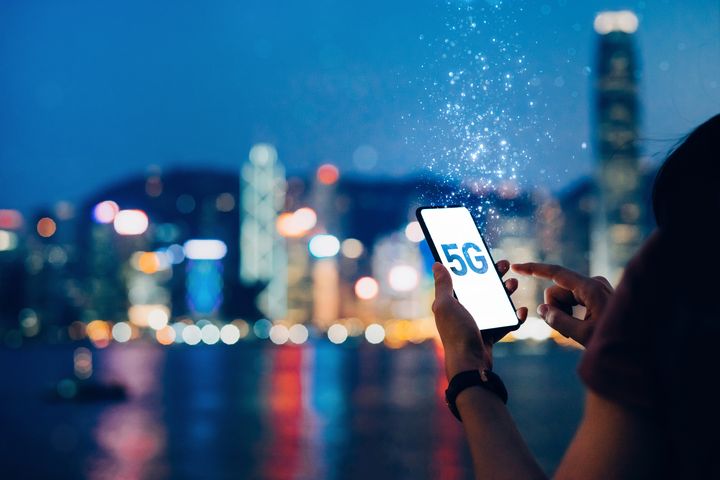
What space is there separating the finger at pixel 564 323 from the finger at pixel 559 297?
0.06 feet

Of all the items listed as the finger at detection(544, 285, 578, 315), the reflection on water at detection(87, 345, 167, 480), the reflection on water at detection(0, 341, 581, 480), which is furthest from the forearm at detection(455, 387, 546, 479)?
the reflection on water at detection(87, 345, 167, 480)

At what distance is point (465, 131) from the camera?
71.4 inches

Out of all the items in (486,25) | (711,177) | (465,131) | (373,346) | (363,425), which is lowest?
(373,346)

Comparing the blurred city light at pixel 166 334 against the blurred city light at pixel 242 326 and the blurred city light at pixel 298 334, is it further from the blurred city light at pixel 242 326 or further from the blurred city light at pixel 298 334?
the blurred city light at pixel 298 334

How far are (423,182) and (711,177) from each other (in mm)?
850

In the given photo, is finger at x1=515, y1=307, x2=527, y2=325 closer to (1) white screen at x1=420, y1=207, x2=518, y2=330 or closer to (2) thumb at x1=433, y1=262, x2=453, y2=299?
(1) white screen at x1=420, y1=207, x2=518, y2=330

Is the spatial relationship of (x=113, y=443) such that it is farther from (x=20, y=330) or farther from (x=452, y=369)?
(x=20, y=330)

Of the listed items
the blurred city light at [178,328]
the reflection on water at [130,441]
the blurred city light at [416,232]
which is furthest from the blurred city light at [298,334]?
the blurred city light at [416,232]

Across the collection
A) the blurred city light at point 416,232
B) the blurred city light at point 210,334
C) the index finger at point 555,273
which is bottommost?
the blurred city light at point 210,334

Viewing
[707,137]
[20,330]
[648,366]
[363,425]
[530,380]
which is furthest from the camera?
[20,330]

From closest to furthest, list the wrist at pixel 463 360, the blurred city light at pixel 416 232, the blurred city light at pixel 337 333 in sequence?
the wrist at pixel 463 360 → the blurred city light at pixel 416 232 → the blurred city light at pixel 337 333

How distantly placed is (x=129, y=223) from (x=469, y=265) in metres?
113

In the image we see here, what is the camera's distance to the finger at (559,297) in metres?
1.41

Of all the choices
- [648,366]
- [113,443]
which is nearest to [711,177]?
[648,366]
